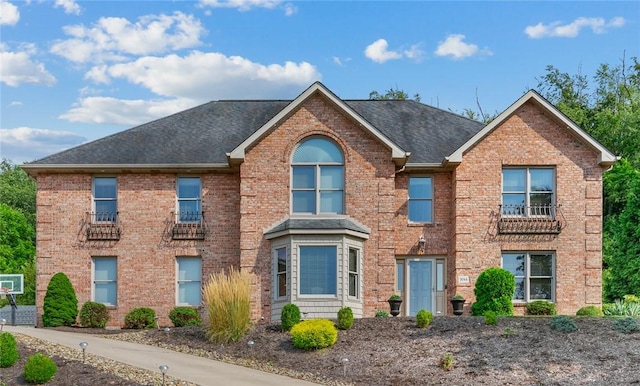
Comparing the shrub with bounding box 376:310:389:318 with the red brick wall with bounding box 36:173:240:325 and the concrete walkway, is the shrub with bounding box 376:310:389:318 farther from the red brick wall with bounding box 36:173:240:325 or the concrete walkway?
the concrete walkway

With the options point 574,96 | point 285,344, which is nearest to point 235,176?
point 285,344

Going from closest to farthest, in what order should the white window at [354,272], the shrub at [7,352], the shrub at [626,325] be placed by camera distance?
1. the shrub at [7,352]
2. the shrub at [626,325]
3. the white window at [354,272]

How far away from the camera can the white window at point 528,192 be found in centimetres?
3011

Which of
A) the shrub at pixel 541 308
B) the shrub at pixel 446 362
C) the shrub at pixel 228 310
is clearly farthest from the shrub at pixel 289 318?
the shrub at pixel 541 308

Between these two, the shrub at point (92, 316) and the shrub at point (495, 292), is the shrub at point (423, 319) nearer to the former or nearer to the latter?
the shrub at point (495, 292)

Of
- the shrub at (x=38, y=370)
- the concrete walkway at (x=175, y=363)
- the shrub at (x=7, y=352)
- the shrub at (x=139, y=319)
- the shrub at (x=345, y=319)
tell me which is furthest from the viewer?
the shrub at (x=139, y=319)

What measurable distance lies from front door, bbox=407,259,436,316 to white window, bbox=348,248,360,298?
244cm

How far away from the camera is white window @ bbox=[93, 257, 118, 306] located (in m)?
30.4

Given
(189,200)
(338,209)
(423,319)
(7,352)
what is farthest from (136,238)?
(423,319)

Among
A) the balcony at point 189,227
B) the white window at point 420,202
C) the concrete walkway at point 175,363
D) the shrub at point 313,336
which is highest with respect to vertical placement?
the white window at point 420,202

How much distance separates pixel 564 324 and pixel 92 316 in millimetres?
14407

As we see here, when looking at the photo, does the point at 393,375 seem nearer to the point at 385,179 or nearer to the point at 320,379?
the point at 320,379

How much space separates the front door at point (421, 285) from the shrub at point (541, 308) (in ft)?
10.1

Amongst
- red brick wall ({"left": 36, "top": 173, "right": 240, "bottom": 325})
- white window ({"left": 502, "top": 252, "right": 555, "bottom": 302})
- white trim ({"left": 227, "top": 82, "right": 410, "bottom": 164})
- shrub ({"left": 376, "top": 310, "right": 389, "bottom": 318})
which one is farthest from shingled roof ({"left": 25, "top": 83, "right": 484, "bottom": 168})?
shrub ({"left": 376, "top": 310, "right": 389, "bottom": 318})
